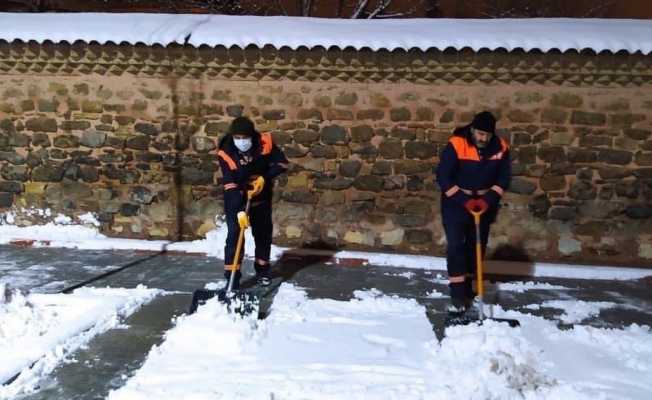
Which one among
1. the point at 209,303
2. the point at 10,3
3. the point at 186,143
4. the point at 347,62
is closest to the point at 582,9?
the point at 347,62

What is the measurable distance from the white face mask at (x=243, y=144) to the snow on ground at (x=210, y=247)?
208 cm

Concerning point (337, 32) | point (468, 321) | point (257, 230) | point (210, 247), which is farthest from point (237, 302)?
point (337, 32)

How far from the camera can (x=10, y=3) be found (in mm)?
14430

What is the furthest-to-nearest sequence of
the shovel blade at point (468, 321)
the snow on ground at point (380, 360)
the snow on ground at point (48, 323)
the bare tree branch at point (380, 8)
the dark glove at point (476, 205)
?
the bare tree branch at point (380, 8), the dark glove at point (476, 205), the shovel blade at point (468, 321), the snow on ground at point (48, 323), the snow on ground at point (380, 360)

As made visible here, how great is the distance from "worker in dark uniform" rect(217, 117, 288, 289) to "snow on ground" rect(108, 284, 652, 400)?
2.77 feet

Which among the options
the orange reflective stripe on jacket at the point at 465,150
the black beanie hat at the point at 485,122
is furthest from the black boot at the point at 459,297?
the black beanie hat at the point at 485,122

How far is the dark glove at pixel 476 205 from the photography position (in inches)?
190

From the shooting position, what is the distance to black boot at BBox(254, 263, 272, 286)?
5.84m

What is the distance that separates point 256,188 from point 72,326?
1932mm

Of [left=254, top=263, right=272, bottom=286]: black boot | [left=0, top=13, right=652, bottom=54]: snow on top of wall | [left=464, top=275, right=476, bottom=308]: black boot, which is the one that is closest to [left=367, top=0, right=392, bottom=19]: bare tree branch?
[left=0, top=13, right=652, bottom=54]: snow on top of wall

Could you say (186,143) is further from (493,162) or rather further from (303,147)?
(493,162)

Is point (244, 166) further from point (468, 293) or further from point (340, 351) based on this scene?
point (468, 293)

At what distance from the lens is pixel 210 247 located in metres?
7.21

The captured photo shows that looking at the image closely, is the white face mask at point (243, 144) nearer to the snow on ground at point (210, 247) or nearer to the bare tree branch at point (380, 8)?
the snow on ground at point (210, 247)
